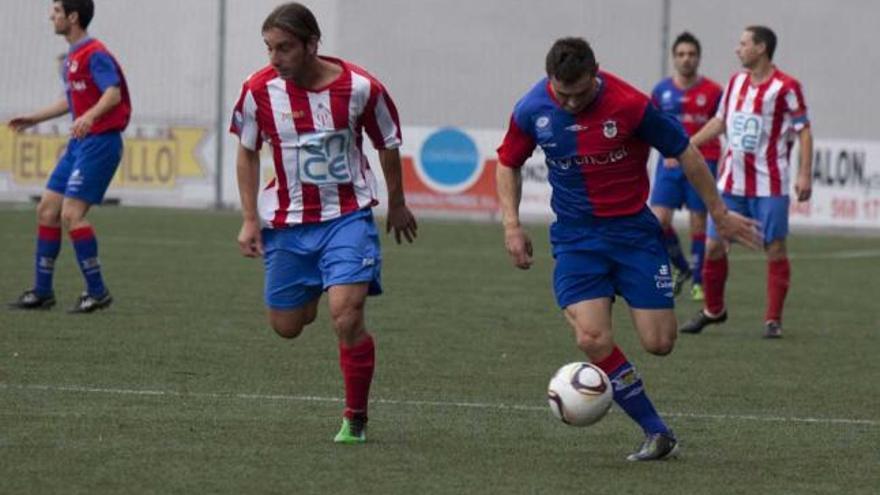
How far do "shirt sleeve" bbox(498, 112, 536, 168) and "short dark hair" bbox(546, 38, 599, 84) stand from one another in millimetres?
469

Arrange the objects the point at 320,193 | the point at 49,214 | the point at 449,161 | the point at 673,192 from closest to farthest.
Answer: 1. the point at 320,193
2. the point at 49,214
3. the point at 673,192
4. the point at 449,161

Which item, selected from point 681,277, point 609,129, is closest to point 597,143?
point 609,129

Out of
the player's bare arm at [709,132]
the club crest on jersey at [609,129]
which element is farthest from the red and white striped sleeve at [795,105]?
the club crest on jersey at [609,129]

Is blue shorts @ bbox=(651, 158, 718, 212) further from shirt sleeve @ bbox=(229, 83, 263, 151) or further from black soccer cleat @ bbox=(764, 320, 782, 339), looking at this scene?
shirt sleeve @ bbox=(229, 83, 263, 151)

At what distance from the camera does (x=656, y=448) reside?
7750 millimetres

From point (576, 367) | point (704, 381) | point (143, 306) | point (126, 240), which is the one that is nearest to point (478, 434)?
point (576, 367)

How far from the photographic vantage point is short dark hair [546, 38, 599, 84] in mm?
7465

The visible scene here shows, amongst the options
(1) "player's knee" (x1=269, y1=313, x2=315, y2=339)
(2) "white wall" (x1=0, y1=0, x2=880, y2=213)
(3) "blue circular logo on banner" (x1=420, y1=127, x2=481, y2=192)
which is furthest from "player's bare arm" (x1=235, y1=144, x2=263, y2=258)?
(2) "white wall" (x1=0, y1=0, x2=880, y2=213)

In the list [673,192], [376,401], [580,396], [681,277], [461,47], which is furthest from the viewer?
[461,47]

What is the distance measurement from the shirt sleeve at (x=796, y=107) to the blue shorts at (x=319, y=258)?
5511 mm

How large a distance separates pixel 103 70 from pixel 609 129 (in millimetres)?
5633

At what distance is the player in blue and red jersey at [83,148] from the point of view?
1273 centimetres

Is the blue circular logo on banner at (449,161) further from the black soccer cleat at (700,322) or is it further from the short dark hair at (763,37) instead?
the short dark hair at (763,37)

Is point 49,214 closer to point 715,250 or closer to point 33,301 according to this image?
point 33,301
